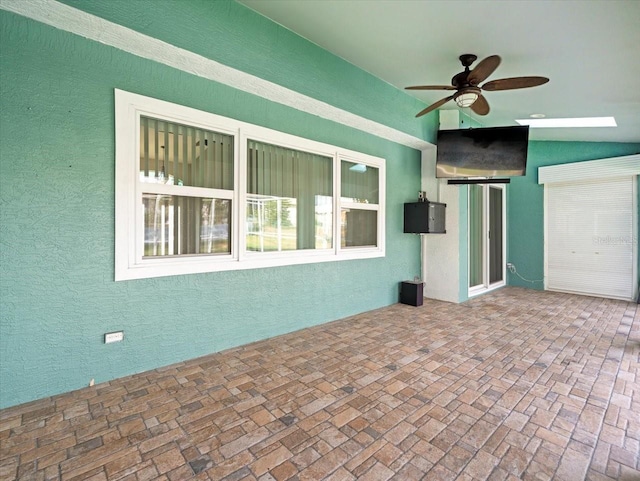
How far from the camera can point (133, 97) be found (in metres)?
2.79

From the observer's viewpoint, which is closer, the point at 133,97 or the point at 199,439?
the point at 199,439

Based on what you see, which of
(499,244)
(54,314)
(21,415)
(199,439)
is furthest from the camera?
(499,244)

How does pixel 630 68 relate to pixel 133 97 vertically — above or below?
above

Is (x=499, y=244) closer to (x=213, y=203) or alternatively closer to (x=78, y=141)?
(x=213, y=203)

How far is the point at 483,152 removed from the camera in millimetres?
4988

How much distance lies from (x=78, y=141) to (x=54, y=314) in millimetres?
1374

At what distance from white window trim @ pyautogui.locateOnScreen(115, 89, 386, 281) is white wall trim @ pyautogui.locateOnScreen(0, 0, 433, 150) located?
1.21ft

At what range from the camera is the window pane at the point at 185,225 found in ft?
9.87

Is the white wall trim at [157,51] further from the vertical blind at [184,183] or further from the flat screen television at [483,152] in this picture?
the flat screen television at [483,152]

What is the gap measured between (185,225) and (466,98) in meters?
3.38

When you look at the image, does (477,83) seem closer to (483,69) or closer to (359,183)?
(483,69)

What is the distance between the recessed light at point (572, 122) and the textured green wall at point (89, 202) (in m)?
4.54

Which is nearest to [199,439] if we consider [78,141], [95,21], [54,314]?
[54,314]

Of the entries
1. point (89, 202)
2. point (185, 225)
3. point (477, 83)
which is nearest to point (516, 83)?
point (477, 83)
